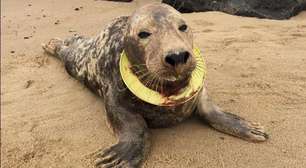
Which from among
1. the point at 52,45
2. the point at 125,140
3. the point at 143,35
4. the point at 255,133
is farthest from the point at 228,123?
the point at 52,45

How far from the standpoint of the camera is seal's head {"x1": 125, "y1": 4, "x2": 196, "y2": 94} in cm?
305

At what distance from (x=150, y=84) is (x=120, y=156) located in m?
0.52

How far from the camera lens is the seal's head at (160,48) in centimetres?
305

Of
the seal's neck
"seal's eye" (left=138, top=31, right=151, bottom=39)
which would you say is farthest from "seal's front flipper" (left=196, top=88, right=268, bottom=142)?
"seal's eye" (left=138, top=31, right=151, bottom=39)

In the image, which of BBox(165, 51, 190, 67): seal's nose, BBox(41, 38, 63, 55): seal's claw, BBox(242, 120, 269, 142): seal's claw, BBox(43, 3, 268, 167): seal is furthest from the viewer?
BBox(41, 38, 63, 55): seal's claw

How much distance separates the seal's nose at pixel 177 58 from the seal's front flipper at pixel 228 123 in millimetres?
811

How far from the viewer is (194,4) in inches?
268

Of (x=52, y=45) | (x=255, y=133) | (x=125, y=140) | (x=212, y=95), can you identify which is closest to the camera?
(x=125, y=140)

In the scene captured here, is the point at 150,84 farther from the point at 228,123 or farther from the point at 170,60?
the point at 228,123

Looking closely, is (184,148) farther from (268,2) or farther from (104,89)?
(268,2)

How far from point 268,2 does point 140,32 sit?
3.69 metres

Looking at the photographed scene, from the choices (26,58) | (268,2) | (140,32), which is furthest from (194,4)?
(140,32)

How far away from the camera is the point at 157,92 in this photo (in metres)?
3.35

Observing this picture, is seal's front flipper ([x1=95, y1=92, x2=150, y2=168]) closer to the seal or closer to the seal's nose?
the seal
